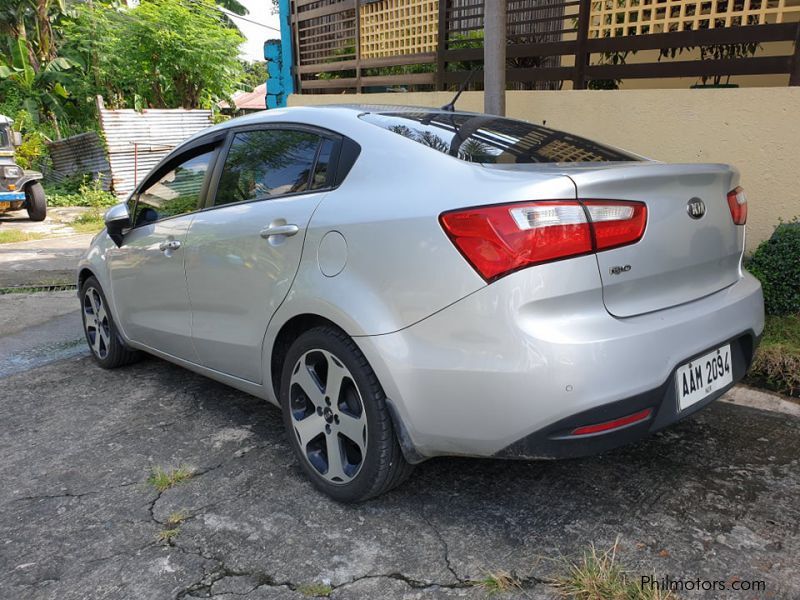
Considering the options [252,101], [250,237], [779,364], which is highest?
[252,101]

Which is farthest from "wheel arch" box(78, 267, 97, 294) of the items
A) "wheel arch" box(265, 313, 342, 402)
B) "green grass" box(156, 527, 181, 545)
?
"green grass" box(156, 527, 181, 545)

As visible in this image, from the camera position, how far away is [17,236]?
10.4 metres

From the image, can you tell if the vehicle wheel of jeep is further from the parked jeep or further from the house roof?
the house roof

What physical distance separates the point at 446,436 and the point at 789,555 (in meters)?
1.18

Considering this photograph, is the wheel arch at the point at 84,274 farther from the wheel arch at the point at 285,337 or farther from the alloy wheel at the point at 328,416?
the alloy wheel at the point at 328,416

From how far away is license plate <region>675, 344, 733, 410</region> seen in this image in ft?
7.11

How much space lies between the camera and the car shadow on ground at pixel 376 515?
7.08ft

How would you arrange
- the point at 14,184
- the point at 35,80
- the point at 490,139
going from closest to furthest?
the point at 490,139 → the point at 14,184 → the point at 35,80

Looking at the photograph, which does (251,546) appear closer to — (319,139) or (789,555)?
(319,139)

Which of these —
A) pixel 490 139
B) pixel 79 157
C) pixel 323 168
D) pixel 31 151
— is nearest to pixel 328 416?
pixel 323 168

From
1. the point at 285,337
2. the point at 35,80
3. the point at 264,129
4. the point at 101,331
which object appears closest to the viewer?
the point at 285,337

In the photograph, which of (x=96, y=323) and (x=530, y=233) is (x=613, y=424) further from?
(x=96, y=323)

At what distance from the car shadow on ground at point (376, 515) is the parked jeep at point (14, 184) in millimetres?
10200

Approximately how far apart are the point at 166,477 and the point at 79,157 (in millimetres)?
14577
